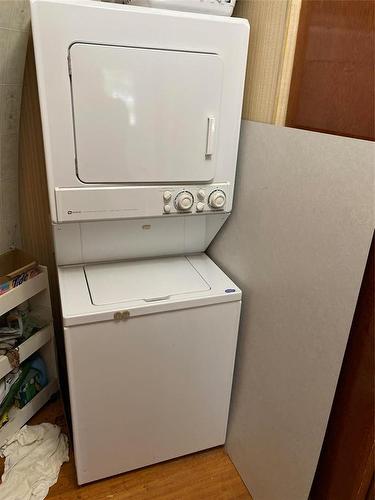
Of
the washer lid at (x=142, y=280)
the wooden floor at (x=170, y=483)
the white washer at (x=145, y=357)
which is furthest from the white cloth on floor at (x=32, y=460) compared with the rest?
the washer lid at (x=142, y=280)

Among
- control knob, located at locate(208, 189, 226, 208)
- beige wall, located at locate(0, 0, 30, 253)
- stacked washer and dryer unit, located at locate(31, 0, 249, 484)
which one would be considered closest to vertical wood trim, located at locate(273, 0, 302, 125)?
stacked washer and dryer unit, located at locate(31, 0, 249, 484)

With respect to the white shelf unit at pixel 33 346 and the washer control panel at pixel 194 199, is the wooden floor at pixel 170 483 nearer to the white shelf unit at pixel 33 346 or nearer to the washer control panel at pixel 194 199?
the white shelf unit at pixel 33 346

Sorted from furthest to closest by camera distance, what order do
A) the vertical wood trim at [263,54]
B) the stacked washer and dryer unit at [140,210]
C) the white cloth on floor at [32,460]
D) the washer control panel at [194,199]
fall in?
the white cloth on floor at [32,460] → the washer control panel at [194,199] → the vertical wood trim at [263,54] → the stacked washer and dryer unit at [140,210]

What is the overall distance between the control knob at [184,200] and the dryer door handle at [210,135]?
0.17m

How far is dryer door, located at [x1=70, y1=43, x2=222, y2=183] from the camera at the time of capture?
1238mm

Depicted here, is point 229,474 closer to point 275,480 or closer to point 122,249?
point 275,480

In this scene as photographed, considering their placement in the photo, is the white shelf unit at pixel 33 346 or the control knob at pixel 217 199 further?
the white shelf unit at pixel 33 346

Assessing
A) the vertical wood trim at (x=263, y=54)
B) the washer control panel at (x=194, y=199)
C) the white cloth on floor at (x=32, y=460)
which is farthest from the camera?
the white cloth on floor at (x=32, y=460)

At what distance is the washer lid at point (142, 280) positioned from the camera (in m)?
1.49

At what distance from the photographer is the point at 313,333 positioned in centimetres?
121

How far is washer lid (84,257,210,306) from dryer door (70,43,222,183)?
1.43ft

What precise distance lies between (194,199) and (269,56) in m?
0.59

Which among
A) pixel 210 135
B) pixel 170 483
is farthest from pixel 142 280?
pixel 170 483

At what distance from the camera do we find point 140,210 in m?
1.45
